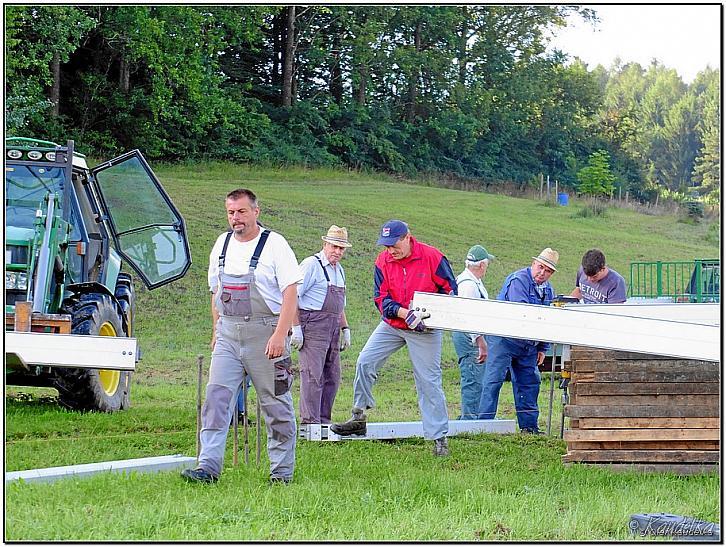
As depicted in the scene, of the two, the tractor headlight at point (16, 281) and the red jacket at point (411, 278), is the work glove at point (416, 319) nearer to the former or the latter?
the red jacket at point (411, 278)

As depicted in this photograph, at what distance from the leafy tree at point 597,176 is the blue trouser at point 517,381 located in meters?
17.6

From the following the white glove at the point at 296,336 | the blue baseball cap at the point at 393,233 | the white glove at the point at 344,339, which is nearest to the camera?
the blue baseball cap at the point at 393,233

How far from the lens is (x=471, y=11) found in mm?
21109

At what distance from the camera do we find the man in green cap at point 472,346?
8.41m

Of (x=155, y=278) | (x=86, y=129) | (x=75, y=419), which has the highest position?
(x=86, y=129)

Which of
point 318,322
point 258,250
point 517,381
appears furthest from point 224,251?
point 517,381

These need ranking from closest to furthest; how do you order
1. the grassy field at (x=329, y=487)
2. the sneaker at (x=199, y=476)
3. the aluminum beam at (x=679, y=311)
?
the grassy field at (x=329, y=487) → the sneaker at (x=199, y=476) → the aluminum beam at (x=679, y=311)

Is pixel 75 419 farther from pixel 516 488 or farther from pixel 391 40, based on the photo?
pixel 391 40

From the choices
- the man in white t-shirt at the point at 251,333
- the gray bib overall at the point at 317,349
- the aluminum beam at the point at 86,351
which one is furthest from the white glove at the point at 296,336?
the aluminum beam at the point at 86,351

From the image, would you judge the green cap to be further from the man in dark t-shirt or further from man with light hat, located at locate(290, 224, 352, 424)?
Result: man with light hat, located at locate(290, 224, 352, 424)

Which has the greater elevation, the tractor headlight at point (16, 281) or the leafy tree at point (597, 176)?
the leafy tree at point (597, 176)

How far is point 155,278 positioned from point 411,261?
3085 mm

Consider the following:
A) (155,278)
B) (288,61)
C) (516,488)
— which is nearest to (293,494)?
(516,488)

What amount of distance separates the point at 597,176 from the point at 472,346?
18.3 metres
